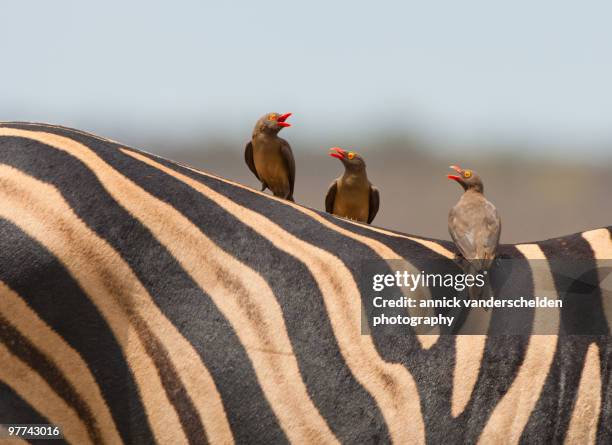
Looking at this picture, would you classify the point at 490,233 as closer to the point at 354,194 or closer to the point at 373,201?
the point at 354,194

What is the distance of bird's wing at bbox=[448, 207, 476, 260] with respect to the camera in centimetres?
470

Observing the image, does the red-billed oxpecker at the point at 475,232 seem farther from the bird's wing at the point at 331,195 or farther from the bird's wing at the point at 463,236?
the bird's wing at the point at 331,195

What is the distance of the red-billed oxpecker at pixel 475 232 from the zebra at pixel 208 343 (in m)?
0.30

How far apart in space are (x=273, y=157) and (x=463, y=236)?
86.2 inches

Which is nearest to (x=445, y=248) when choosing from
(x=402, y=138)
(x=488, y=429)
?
(x=488, y=429)

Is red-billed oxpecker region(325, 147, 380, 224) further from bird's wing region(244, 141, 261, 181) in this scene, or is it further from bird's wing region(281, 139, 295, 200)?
bird's wing region(244, 141, 261, 181)

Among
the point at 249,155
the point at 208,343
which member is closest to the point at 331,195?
the point at 249,155

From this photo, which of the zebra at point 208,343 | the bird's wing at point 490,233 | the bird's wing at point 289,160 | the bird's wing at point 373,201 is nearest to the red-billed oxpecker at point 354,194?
the bird's wing at point 373,201

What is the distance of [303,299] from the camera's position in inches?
179

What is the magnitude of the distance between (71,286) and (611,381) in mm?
1956

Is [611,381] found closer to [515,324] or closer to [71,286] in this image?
[515,324]

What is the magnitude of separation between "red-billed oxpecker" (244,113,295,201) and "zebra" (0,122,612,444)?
6.63 ft

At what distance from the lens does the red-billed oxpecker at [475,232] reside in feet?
15.3

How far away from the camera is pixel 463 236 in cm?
476
